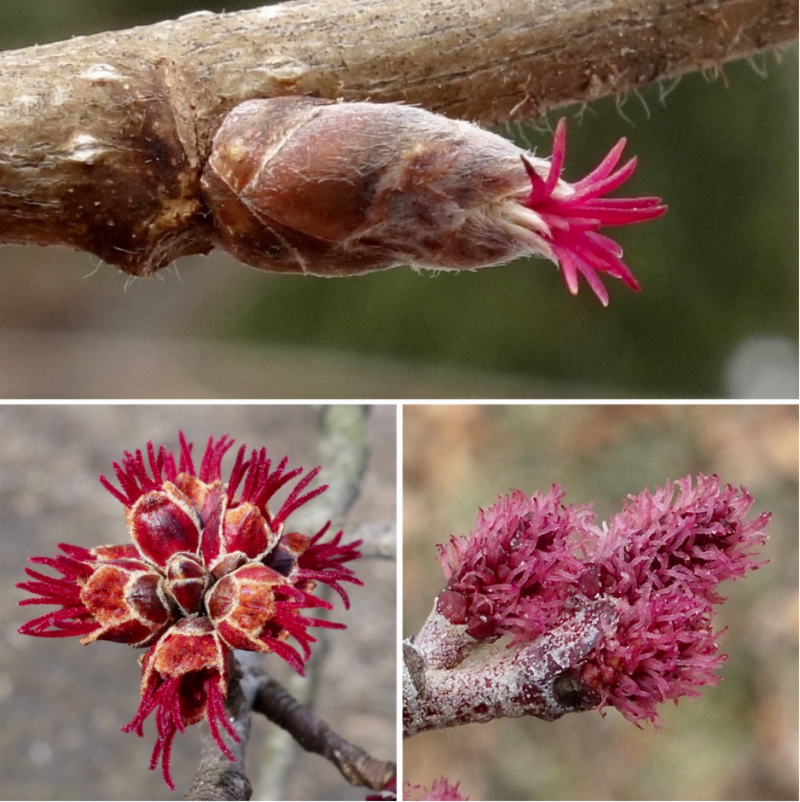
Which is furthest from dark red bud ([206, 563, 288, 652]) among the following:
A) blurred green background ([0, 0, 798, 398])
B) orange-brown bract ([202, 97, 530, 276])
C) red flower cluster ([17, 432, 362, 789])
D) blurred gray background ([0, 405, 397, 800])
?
blurred green background ([0, 0, 798, 398])

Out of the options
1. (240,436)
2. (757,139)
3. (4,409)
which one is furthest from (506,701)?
(757,139)

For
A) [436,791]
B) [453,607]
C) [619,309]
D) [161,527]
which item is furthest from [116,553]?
[619,309]

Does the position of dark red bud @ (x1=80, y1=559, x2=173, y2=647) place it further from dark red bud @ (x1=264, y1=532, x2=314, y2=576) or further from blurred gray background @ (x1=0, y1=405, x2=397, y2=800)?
blurred gray background @ (x1=0, y1=405, x2=397, y2=800)

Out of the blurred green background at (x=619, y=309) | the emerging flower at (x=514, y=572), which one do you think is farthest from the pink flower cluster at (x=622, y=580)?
the blurred green background at (x=619, y=309)

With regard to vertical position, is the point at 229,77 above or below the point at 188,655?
above

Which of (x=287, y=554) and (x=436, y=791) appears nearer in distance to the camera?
(x=287, y=554)

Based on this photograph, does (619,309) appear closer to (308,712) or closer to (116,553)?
(308,712)

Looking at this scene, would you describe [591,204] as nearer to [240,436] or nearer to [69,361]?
[240,436]
